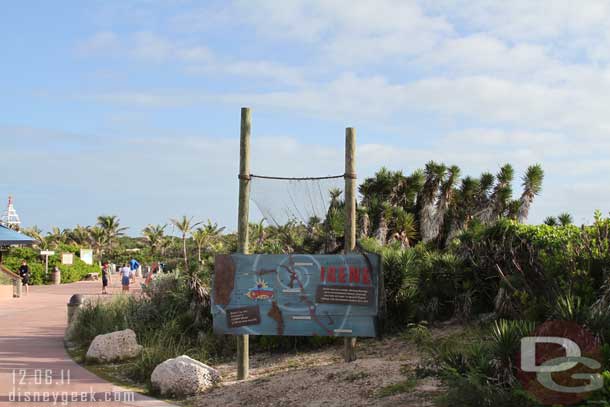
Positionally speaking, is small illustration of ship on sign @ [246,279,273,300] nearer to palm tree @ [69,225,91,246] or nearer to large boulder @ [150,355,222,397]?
large boulder @ [150,355,222,397]

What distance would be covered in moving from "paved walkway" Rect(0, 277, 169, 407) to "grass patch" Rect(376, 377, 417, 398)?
2.97 meters

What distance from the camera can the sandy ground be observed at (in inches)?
316

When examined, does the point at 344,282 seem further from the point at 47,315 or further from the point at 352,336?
the point at 47,315

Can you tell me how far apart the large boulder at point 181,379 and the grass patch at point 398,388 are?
9.13 ft

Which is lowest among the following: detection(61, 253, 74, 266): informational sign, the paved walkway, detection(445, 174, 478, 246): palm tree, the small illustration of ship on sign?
the paved walkway

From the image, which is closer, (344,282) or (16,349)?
(344,282)

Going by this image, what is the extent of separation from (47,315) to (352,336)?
48.0ft

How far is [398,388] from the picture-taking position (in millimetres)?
8102

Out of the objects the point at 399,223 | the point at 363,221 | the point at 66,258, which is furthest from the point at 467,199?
the point at 66,258

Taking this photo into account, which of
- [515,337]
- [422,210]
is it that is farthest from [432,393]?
[422,210]

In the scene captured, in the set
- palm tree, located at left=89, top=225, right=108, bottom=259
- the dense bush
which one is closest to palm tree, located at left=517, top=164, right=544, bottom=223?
the dense bush

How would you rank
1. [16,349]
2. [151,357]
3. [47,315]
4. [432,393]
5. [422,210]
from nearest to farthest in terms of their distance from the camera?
[432,393] < [151,357] < [16,349] < [47,315] < [422,210]

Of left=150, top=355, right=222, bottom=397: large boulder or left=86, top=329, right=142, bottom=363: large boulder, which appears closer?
left=150, top=355, right=222, bottom=397: large boulder

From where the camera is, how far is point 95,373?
11.5 meters
